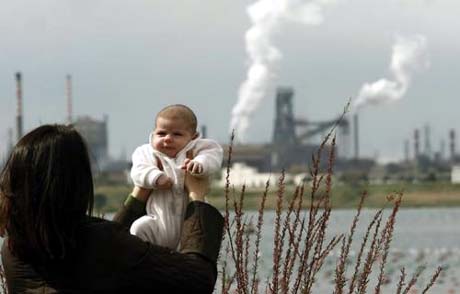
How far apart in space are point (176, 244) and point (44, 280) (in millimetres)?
498

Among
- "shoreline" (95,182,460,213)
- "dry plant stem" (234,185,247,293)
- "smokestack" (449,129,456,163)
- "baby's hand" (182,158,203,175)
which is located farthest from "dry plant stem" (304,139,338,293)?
"smokestack" (449,129,456,163)

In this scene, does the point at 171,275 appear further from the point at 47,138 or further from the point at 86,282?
the point at 47,138

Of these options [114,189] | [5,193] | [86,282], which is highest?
[5,193]

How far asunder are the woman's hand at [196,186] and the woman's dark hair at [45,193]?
14.4 inches

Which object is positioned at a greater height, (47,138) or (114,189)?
(47,138)

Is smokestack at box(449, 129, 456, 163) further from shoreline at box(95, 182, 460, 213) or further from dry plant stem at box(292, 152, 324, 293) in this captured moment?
dry plant stem at box(292, 152, 324, 293)

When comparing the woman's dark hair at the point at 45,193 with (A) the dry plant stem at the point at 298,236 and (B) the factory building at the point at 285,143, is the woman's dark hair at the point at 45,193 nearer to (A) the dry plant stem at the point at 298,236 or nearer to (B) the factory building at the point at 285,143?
(A) the dry plant stem at the point at 298,236

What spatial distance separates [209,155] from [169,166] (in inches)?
4.4

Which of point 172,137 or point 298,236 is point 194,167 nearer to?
point 172,137

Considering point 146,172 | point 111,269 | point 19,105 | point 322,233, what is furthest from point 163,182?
point 19,105

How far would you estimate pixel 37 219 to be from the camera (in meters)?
2.61

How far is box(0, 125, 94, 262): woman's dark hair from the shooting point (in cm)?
260

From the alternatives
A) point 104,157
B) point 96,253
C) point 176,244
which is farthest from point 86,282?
point 104,157

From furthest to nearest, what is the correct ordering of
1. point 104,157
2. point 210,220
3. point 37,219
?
point 104,157 < point 210,220 < point 37,219
